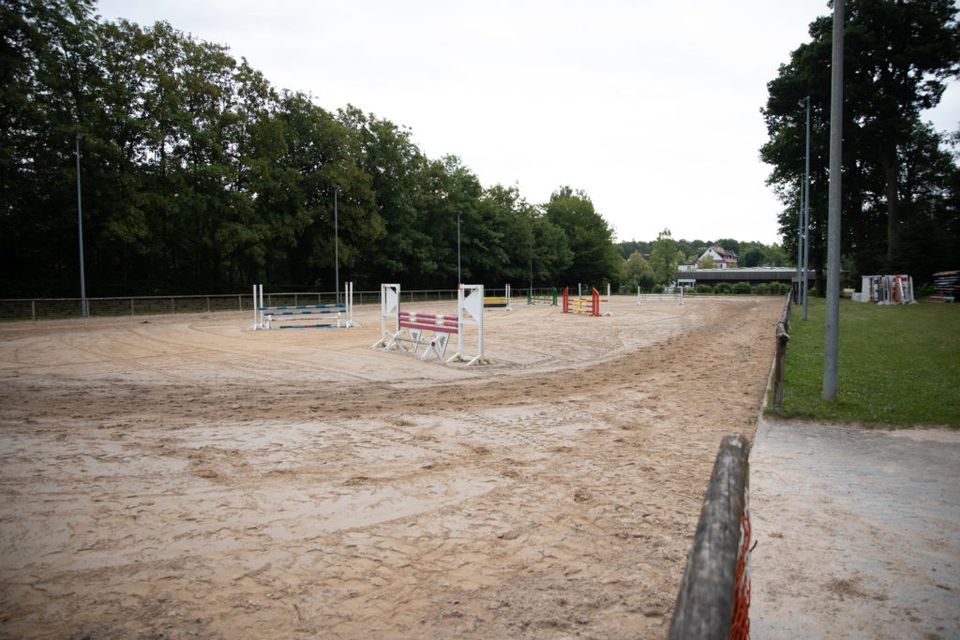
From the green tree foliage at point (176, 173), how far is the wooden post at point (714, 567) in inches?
1431

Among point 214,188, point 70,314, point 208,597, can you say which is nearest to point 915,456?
point 208,597

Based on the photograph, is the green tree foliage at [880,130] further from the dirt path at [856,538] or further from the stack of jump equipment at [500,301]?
the dirt path at [856,538]

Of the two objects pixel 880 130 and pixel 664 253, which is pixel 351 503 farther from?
pixel 664 253

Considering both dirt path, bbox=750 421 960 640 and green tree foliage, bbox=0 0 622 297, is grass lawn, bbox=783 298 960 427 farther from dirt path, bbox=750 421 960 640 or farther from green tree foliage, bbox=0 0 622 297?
green tree foliage, bbox=0 0 622 297

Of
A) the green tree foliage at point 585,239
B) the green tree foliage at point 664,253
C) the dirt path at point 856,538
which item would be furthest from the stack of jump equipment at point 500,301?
the green tree foliage at point 664,253

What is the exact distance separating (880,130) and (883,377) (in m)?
39.6

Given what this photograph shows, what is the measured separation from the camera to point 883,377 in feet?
35.3

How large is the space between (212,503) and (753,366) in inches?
474

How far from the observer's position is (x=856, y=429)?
7297mm

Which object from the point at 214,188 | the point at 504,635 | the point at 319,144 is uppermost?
the point at 319,144

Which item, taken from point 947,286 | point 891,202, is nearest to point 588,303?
point 947,286

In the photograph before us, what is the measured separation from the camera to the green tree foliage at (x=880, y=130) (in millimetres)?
39656

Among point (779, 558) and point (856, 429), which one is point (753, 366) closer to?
point (856, 429)

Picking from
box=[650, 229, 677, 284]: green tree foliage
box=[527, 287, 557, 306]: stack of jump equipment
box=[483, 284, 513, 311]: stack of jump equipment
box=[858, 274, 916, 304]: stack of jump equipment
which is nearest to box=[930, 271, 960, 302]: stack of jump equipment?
box=[858, 274, 916, 304]: stack of jump equipment
